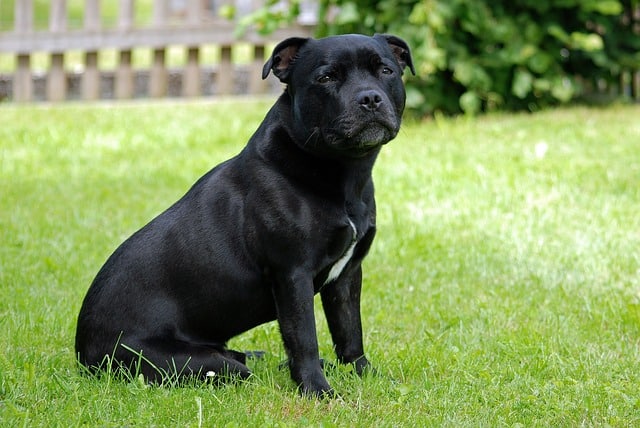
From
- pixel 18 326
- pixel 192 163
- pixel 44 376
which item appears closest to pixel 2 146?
pixel 192 163

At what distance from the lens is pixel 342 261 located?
12.6ft

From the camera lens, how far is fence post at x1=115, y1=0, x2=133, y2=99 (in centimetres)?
1095

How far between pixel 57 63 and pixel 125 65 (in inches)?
33.4

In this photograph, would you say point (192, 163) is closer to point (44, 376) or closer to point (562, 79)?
point (562, 79)

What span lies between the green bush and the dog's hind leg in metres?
5.50

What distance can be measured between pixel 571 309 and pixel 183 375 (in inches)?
90.9

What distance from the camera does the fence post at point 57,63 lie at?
440 inches

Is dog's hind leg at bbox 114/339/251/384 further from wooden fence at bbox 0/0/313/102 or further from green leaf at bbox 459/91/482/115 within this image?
wooden fence at bbox 0/0/313/102

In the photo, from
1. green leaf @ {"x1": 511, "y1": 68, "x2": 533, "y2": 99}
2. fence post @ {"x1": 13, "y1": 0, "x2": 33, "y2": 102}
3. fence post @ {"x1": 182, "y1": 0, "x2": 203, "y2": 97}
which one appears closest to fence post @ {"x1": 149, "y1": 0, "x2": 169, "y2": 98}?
fence post @ {"x1": 182, "y1": 0, "x2": 203, "y2": 97}

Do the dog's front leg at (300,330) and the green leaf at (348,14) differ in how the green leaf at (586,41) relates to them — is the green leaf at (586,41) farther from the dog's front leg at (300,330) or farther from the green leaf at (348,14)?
the dog's front leg at (300,330)

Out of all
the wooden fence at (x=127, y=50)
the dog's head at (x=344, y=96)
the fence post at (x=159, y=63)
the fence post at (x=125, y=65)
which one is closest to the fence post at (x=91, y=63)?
the wooden fence at (x=127, y=50)

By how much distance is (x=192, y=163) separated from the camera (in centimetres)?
845

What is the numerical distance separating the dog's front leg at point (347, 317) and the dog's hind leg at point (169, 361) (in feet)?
1.75

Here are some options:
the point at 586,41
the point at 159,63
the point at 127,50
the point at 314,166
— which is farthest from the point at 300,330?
the point at 127,50
